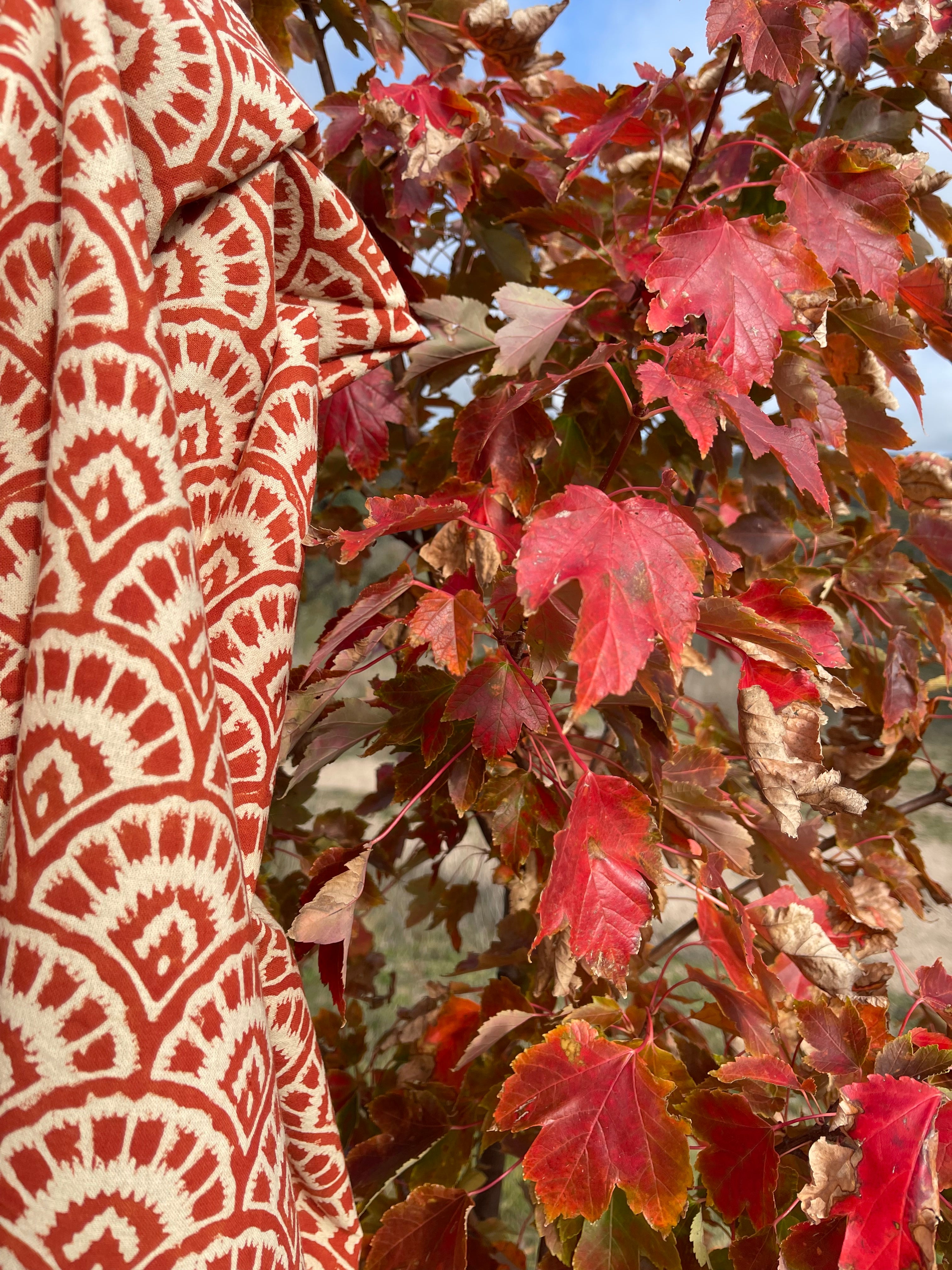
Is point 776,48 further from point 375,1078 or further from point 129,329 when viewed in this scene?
point 375,1078

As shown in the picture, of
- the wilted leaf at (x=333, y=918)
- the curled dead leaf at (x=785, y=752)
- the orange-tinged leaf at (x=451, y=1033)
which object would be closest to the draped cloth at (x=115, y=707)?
the wilted leaf at (x=333, y=918)

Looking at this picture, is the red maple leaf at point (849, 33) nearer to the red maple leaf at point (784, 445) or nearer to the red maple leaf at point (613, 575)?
the red maple leaf at point (784, 445)

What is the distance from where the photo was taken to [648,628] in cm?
36

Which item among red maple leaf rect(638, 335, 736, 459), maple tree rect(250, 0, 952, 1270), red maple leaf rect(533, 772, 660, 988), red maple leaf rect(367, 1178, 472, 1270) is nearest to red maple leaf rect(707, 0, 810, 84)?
maple tree rect(250, 0, 952, 1270)

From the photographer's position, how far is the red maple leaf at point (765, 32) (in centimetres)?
43

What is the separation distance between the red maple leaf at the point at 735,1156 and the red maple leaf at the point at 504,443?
1.13ft

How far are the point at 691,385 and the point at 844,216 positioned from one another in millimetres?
158

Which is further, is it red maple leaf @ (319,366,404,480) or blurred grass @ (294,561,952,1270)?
blurred grass @ (294,561,952,1270)

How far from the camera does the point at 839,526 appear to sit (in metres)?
0.80

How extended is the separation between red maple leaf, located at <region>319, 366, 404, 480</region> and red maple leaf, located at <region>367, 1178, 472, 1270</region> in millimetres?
477

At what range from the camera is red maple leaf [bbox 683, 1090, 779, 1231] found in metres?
0.44

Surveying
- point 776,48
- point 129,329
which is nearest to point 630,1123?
point 129,329

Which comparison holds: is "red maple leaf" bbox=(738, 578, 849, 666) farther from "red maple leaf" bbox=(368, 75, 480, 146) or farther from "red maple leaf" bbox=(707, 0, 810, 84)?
"red maple leaf" bbox=(368, 75, 480, 146)

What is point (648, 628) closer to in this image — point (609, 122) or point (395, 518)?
point (395, 518)
